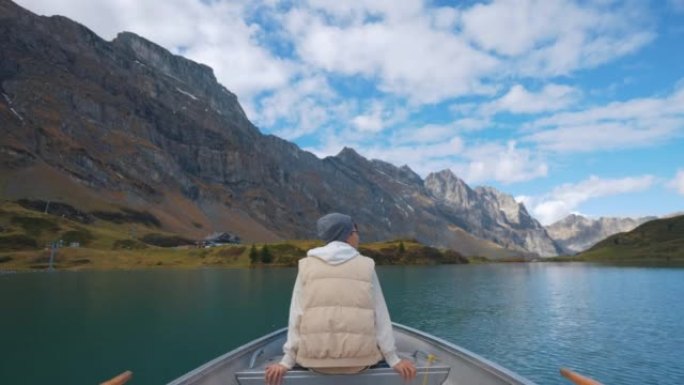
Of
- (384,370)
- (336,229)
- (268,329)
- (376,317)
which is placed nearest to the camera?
(376,317)

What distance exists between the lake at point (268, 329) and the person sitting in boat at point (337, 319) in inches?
965

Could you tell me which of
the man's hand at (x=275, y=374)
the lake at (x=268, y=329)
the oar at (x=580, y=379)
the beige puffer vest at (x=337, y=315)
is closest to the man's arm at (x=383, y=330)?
the beige puffer vest at (x=337, y=315)

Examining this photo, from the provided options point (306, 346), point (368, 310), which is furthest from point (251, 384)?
point (368, 310)

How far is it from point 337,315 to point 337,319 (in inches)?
2.8

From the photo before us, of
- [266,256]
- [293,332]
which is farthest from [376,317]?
[266,256]

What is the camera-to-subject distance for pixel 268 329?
1933 inches

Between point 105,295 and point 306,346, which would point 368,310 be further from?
point 105,295

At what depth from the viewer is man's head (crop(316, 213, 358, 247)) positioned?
938 cm

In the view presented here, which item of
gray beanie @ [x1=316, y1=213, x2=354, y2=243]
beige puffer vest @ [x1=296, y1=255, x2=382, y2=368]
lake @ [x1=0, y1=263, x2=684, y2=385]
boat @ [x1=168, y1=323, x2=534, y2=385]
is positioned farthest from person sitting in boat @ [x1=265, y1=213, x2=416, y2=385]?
lake @ [x1=0, y1=263, x2=684, y2=385]

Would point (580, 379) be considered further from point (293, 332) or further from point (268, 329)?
point (268, 329)

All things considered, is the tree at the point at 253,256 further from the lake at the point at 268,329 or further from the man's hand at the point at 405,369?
the man's hand at the point at 405,369

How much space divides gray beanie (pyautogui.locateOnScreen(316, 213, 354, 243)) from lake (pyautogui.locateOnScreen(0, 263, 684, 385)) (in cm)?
Answer: 2505

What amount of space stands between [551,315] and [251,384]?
190ft

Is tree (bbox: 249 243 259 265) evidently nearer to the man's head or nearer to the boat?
the boat
